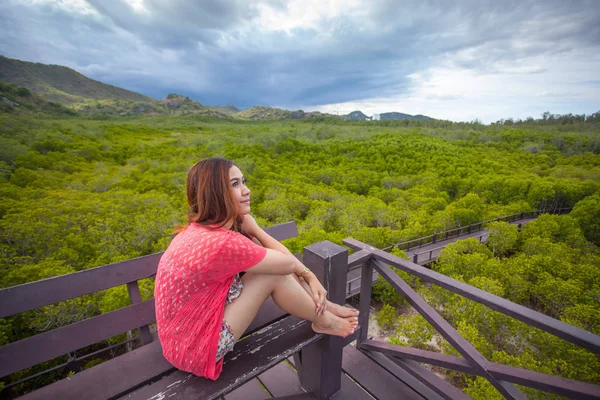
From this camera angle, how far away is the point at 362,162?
33.2 m

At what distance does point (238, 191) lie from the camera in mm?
1607

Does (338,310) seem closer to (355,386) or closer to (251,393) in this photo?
→ (355,386)

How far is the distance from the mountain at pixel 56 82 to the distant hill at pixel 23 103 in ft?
116

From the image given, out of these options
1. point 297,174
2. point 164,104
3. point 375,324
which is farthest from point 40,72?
point 375,324

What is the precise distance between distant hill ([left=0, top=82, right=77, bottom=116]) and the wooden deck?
49.9 meters

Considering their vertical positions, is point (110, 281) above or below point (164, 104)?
below

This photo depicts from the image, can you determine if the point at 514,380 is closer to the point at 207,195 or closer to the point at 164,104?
the point at 207,195

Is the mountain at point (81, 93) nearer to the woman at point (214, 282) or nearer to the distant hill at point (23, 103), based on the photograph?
the distant hill at point (23, 103)

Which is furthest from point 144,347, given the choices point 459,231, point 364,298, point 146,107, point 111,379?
point 146,107

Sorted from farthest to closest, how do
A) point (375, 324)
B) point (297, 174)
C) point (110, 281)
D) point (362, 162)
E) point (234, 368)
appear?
point (362, 162) → point (297, 174) → point (375, 324) → point (110, 281) → point (234, 368)

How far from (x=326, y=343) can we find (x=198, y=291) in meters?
0.93

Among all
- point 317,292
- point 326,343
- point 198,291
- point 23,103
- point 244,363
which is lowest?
point 326,343

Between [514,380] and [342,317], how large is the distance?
0.90 metres

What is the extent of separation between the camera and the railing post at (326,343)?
173 centimetres
